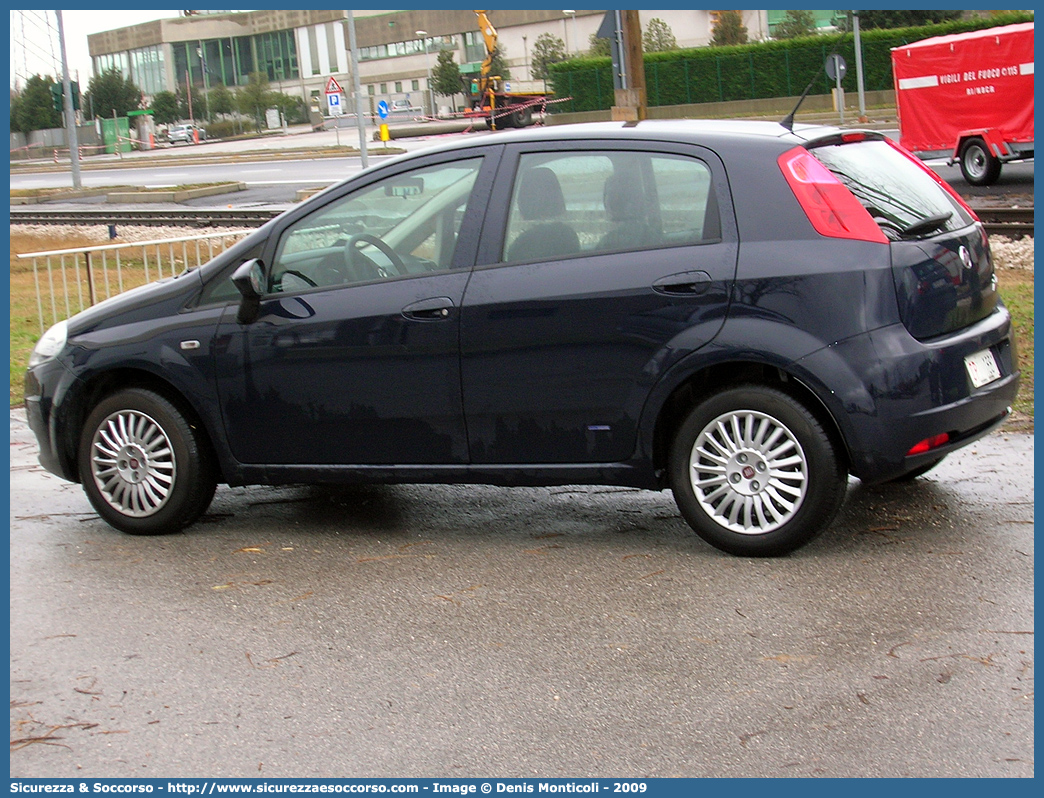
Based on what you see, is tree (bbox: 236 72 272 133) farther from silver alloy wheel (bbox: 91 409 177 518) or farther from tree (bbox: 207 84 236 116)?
silver alloy wheel (bbox: 91 409 177 518)

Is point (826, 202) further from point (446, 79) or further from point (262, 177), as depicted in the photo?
point (446, 79)

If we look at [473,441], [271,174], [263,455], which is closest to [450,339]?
[473,441]

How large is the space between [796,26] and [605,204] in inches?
2478

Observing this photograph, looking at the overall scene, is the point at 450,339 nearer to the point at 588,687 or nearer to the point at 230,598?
the point at 230,598

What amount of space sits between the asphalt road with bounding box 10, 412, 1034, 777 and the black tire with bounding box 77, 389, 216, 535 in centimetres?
13

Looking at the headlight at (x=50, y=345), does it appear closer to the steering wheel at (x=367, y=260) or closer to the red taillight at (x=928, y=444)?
the steering wheel at (x=367, y=260)

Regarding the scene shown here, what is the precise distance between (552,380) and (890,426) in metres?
1.34

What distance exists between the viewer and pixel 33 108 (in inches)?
3292

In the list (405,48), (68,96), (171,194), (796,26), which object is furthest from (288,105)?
(171,194)

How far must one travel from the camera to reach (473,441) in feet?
17.4

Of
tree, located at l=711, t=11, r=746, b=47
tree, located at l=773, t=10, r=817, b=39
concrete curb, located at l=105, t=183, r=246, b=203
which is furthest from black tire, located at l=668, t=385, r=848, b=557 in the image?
tree, located at l=711, t=11, r=746, b=47

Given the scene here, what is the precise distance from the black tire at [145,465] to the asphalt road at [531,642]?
13 centimetres

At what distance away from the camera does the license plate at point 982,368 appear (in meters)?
4.87

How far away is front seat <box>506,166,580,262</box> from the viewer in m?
5.15
